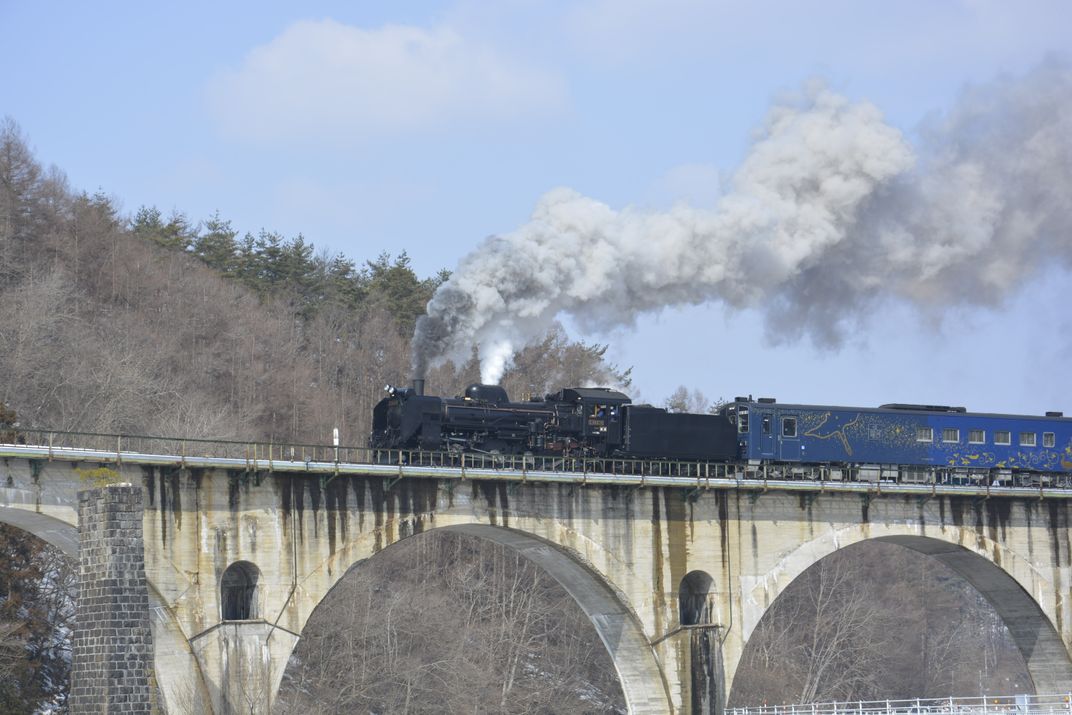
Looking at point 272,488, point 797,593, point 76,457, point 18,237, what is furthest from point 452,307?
point 797,593

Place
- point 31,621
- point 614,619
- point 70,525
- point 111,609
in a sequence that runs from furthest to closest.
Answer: point 31,621, point 614,619, point 70,525, point 111,609

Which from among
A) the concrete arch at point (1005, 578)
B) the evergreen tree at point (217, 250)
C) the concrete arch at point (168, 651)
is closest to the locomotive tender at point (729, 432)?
the concrete arch at point (1005, 578)

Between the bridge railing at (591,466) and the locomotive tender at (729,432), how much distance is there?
0.40 meters

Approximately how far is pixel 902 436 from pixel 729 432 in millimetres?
8892

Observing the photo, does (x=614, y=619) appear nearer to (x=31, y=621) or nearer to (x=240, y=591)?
(x=240, y=591)

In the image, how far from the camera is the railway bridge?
48000 millimetres

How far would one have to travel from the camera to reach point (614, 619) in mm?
60594

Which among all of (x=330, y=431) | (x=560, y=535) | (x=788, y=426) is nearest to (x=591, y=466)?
(x=560, y=535)

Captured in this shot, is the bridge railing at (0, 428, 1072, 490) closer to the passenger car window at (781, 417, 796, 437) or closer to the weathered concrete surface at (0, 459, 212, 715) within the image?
the weathered concrete surface at (0, 459, 212, 715)

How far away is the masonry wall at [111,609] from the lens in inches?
1695

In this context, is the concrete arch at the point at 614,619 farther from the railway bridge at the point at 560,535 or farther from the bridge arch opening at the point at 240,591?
the bridge arch opening at the point at 240,591

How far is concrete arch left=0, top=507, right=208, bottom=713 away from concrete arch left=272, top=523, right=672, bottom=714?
10794 mm

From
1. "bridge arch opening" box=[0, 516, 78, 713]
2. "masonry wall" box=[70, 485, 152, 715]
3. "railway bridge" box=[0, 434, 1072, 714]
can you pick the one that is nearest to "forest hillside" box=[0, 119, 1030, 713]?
"bridge arch opening" box=[0, 516, 78, 713]

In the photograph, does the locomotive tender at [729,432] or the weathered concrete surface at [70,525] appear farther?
the locomotive tender at [729,432]
